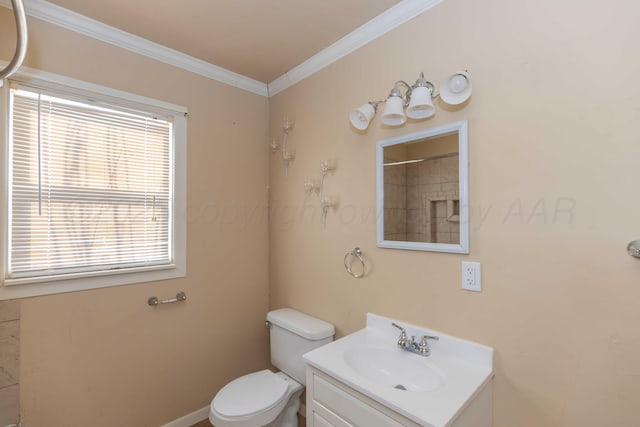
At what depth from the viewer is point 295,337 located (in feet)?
6.16

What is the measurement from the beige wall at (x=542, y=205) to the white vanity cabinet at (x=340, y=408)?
0.50 meters

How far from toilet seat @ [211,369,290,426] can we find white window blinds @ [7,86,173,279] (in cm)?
90

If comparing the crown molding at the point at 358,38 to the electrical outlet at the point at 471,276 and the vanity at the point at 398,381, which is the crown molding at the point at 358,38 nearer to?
the electrical outlet at the point at 471,276

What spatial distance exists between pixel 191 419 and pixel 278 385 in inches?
30.6

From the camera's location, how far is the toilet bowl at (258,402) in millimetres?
1484

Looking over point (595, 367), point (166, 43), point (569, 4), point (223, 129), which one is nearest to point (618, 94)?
point (569, 4)

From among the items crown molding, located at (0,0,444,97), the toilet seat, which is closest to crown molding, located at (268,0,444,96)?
crown molding, located at (0,0,444,97)

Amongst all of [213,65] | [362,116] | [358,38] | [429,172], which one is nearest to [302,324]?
[429,172]

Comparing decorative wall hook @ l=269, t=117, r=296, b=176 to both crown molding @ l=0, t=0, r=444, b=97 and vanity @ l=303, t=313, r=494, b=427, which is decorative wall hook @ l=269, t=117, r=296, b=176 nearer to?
crown molding @ l=0, t=0, r=444, b=97

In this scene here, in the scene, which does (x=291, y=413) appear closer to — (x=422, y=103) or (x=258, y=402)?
(x=258, y=402)

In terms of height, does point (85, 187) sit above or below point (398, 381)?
above

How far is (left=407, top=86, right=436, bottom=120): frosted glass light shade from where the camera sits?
1312 millimetres

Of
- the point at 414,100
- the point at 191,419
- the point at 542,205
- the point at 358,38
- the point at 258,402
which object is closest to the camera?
the point at 542,205

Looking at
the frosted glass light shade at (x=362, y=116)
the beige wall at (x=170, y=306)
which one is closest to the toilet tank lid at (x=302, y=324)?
the beige wall at (x=170, y=306)
